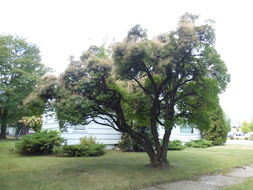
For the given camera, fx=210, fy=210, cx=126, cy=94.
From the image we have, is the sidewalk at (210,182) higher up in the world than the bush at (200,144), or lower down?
lower down

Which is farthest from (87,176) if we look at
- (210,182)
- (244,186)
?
(244,186)

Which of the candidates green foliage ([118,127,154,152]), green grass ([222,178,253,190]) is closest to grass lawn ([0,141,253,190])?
green grass ([222,178,253,190])

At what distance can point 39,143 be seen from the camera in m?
10.7

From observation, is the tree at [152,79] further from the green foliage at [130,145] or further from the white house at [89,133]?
the green foliage at [130,145]

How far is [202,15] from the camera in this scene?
22.1ft

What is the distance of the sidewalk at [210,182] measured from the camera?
5812 mm

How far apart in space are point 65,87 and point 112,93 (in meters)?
1.67

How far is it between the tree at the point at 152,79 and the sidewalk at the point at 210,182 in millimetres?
1609

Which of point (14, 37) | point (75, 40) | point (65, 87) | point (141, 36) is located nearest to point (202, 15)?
point (141, 36)

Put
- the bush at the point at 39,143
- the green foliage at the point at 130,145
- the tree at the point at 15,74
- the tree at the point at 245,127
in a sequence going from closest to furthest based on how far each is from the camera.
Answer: the bush at the point at 39,143
the green foliage at the point at 130,145
the tree at the point at 15,74
the tree at the point at 245,127

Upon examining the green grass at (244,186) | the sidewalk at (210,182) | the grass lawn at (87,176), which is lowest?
the sidewalk at (210,182)

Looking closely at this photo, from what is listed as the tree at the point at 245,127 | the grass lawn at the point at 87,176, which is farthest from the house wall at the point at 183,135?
the tree at the point at 245,127

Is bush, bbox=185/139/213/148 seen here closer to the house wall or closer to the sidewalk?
the house wall

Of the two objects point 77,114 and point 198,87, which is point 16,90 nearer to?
point 77,114
